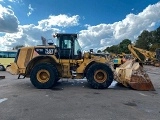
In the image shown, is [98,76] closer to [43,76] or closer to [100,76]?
[100,76]

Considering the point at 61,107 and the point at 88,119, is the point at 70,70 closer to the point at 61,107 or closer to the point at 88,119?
the point at 61,107

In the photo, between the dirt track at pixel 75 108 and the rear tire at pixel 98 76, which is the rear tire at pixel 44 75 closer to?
the rear tire at pixel 98 76

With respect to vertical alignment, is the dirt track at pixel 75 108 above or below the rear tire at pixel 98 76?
below

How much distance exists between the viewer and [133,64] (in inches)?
480

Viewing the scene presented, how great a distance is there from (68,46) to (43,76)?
1956mm

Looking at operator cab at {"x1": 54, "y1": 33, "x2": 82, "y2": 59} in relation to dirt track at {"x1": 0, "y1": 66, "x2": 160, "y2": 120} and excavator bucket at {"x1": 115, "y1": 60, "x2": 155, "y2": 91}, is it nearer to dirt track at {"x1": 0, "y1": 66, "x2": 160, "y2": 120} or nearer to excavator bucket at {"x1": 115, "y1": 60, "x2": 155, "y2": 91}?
excavator bucket at {"x1": 115, "y1": 60, "x2": 155, "y2": 91}

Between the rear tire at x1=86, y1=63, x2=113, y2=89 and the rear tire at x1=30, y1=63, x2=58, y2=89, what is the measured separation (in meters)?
1.66

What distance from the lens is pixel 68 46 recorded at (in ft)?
37.8

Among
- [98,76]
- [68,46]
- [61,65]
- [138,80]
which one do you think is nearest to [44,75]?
[61,65]

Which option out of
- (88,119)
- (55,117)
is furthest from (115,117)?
(55,117)

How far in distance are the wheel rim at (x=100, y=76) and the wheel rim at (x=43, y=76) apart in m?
2.29

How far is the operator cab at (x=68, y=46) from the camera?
11375 mm

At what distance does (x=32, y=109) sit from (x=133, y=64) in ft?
23.5

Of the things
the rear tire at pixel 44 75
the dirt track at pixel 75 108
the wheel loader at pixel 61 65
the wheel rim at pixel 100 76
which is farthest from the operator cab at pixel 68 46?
the dirt track at pixel 75 108
